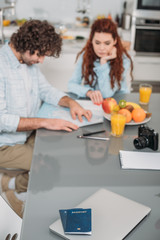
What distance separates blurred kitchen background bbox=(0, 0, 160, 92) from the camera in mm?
4199

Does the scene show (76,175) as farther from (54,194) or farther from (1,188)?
(1,188)

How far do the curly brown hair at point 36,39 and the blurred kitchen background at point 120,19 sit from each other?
1938 millimetres

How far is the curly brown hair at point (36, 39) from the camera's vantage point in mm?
1609

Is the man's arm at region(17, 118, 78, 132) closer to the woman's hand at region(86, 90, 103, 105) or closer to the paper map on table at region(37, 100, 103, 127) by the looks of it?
the paper map on table at region(37, 100, 103, 127)

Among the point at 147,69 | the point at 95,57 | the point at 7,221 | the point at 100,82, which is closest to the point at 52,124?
the point at 7,221

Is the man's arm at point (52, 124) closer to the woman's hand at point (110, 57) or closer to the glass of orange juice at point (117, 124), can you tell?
the glass of orange juice at point (117, 124)

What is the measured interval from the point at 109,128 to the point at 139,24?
3146 mm

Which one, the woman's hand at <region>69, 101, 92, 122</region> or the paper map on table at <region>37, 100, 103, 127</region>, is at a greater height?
the woman's hand at <region>69, 101, 92, 122</region>

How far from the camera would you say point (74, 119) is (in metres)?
1.59

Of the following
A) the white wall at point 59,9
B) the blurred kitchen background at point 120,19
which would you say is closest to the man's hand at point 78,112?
the blurred kitchen background at point 120,19

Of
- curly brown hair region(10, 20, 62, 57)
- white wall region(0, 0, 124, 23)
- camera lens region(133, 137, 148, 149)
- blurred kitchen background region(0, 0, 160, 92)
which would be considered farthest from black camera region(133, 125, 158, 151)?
white wall region(0, 0, 124, 23)

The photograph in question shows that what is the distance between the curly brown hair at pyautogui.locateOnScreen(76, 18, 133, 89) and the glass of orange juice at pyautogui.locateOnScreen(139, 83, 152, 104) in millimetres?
236

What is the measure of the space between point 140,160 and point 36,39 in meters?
0.86

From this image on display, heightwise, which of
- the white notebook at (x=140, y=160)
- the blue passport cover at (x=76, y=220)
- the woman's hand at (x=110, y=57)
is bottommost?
the white notebook at (x=140, y=160)
